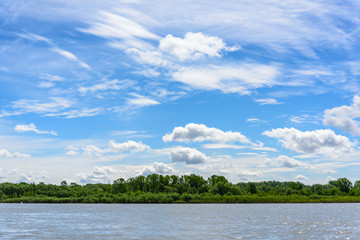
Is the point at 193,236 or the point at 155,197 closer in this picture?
the point at 193,236

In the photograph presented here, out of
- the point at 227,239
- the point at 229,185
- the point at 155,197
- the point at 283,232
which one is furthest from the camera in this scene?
the point at 229,185

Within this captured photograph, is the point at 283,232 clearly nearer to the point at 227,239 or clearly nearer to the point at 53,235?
the point at 227,239

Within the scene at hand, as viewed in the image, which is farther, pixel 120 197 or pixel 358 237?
pixel 120 197

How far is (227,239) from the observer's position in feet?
145

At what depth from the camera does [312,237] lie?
152 ft

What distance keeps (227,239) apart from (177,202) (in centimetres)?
13394

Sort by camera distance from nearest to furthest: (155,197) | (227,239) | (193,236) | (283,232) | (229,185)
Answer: (227,239)
(193,236)
(283,232)
(155,197)
(229,185)

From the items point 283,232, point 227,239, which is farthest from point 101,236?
point 283,232

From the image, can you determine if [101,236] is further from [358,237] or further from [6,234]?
[358,237]

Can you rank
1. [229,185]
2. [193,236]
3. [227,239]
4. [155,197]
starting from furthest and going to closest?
[229,185] < [155,197] < [193,236] < [227,239]

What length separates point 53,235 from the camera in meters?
49.3

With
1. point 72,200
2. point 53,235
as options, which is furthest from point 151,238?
point 72,200

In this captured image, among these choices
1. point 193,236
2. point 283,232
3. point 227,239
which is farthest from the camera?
point 283,232

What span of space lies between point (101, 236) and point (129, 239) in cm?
495
